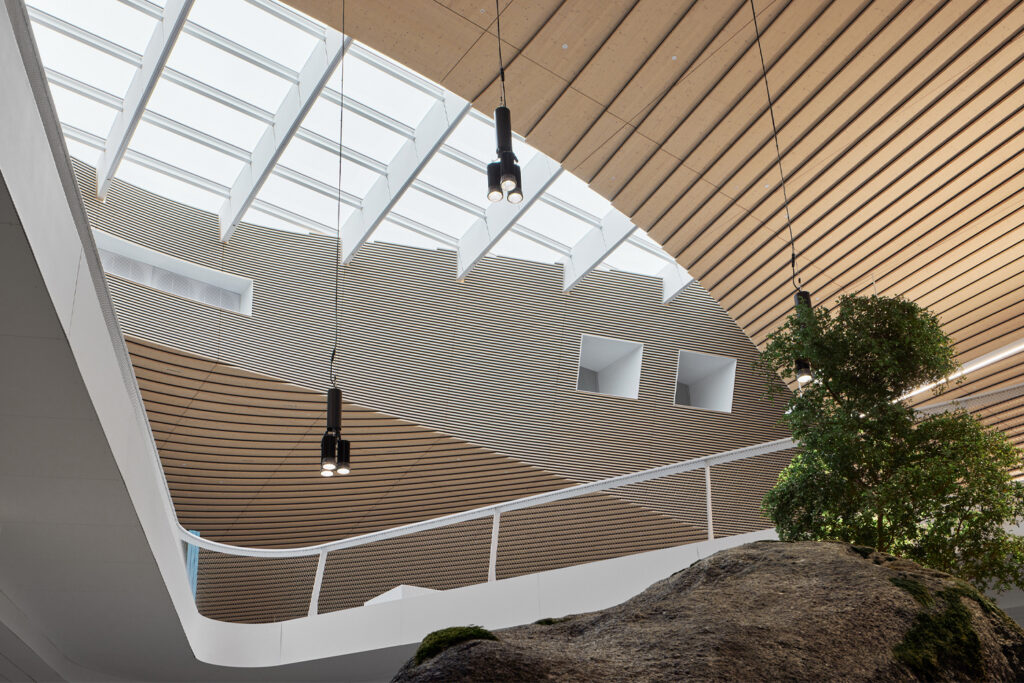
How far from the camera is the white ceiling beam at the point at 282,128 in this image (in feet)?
29.2

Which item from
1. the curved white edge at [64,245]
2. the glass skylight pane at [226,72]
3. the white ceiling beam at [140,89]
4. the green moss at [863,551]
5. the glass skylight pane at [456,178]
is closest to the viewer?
the curved white edge at [64,245]

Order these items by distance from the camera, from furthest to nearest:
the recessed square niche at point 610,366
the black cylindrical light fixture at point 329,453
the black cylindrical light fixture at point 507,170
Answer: the recessed square niche at point 610,366, the black cylindrical light fixture at point 329,453, the black cylindrical light fixture at point 507,170

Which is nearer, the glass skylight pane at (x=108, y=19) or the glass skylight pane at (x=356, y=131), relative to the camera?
the glass skylight pane at (x=108, y=19)

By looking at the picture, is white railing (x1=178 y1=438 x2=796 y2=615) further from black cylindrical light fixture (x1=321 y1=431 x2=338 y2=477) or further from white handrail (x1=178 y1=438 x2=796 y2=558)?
black cylindrical light fixture (x1=321 y1=431 x2=338 y2=477)

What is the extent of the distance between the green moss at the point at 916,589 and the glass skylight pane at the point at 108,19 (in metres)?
8.68

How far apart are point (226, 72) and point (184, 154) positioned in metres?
1.58

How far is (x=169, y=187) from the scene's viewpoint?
10.9m

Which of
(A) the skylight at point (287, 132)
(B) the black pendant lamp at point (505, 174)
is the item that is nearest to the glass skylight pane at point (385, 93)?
(A) the skylight at point (287, 132)

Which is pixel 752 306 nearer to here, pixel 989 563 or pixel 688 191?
pixel 688 191

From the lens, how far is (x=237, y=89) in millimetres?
9766

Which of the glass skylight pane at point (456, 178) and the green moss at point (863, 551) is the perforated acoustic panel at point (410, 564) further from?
the green moss at point (863, 551)

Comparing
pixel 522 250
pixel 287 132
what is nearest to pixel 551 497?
pixel 287 132

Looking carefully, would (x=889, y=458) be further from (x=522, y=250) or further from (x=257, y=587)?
(x=257, y=587)

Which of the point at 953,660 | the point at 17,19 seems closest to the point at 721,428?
the point at 953,660
